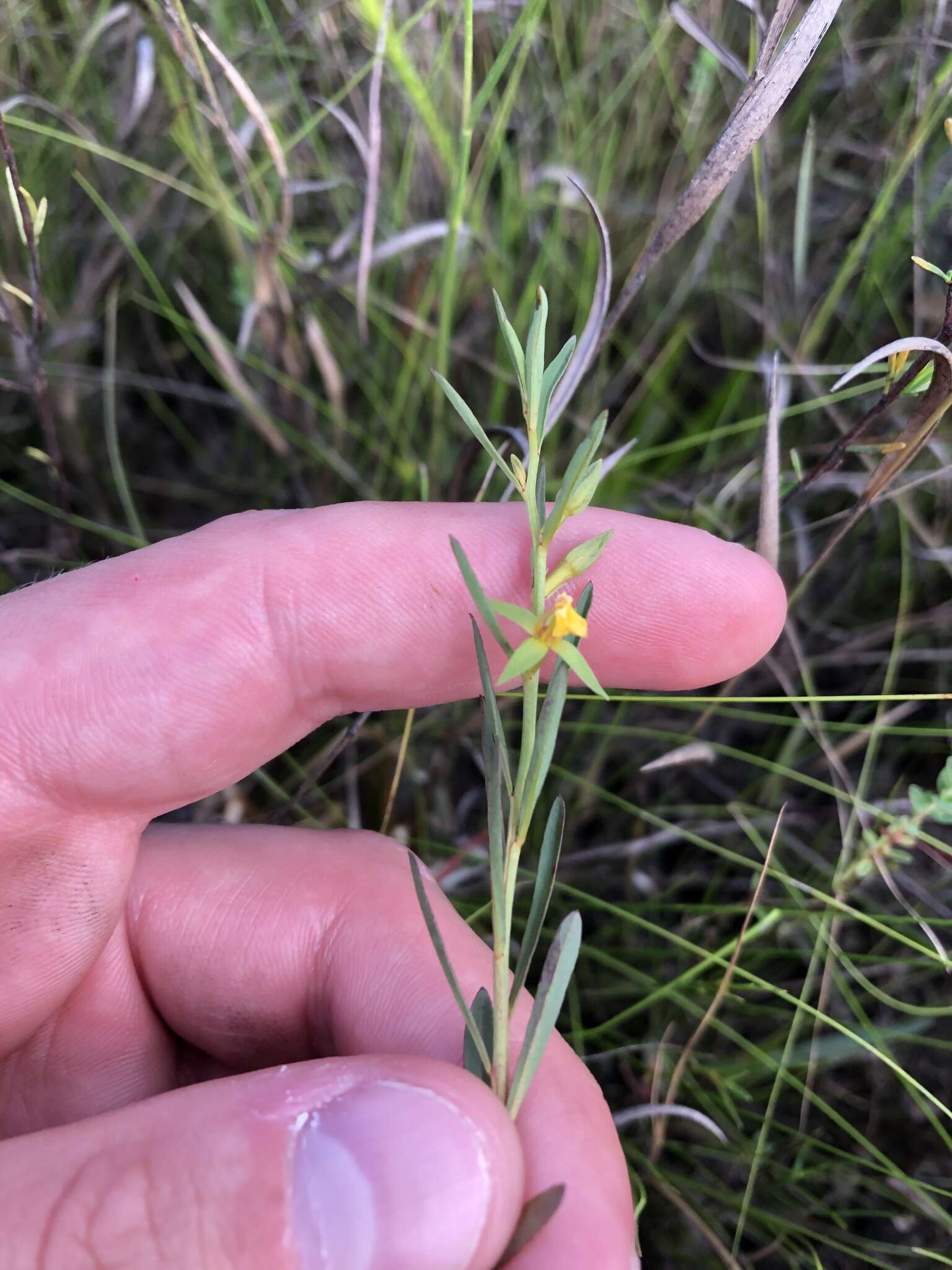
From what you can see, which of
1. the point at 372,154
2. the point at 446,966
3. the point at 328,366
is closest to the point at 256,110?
the point at 372,154

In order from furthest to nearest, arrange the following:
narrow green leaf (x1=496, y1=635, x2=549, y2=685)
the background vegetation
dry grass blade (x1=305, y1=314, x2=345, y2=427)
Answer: dry grass blade (x1=305, y1=314, x2=345, y2=427) < the background vegetation < narrow green leaf (x1=496, y1=635, x2=549, y2=685)

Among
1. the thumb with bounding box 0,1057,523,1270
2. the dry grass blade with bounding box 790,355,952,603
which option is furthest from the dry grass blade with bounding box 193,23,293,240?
the thumb with bounding box 0,1057,523,1270

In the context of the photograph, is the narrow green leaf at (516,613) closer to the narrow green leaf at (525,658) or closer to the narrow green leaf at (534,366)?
the narrow green leaf at (525,658)

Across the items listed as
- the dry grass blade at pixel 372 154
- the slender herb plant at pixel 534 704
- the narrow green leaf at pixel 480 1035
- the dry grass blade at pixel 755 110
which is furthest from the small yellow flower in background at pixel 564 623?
the dry grass blade at pixel 372 154

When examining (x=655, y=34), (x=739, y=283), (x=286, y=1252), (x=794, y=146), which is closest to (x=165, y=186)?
(x=655, y=34)

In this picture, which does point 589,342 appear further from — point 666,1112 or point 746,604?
point 666,1112

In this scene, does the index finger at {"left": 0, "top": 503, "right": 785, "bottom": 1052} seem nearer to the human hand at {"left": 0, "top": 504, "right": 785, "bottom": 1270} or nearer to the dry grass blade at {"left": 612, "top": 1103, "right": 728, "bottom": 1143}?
the human hand at {"left": 0, "top": 504, "right": 785, "bottom": 1270}
